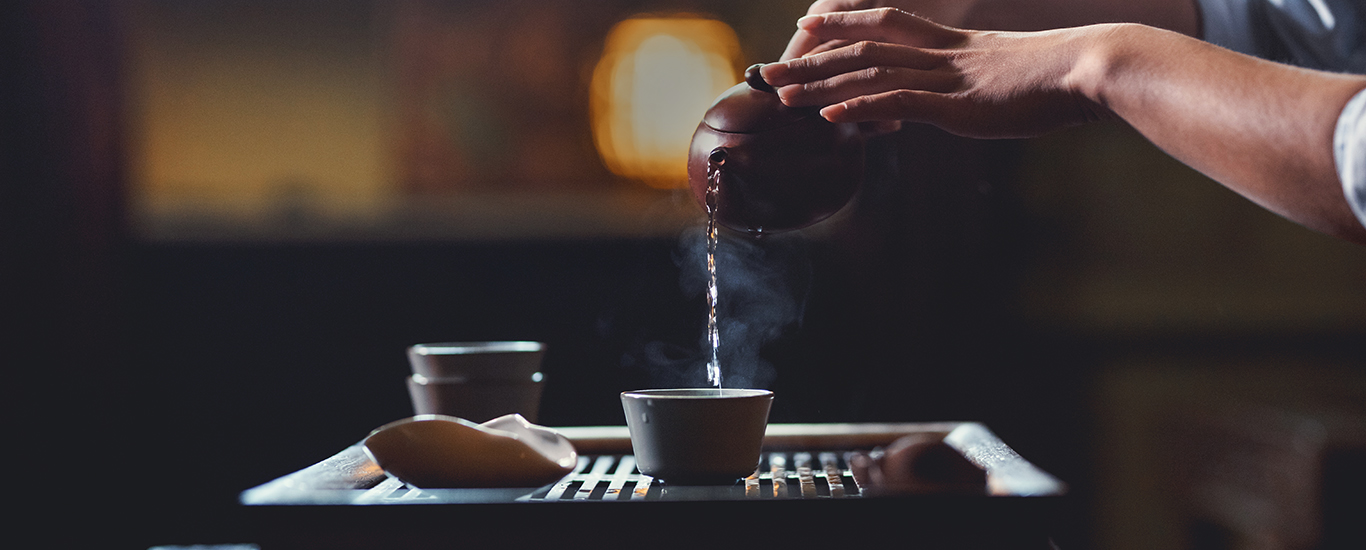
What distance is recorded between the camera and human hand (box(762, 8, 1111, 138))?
888 millimetres

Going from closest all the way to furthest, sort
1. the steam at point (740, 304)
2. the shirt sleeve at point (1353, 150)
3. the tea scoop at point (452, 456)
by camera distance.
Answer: the shirt sleeve at point (1353, 150) → the tea scoop at point (452, 456) → the steam at point (740, 304)

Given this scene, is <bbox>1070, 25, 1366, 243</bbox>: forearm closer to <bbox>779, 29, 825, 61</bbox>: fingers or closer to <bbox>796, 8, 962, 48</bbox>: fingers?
<bbox>796, 8, 962, 48</bbox>: fingers

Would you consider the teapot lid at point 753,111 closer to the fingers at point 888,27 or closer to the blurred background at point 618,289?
the fingers at point 888,27

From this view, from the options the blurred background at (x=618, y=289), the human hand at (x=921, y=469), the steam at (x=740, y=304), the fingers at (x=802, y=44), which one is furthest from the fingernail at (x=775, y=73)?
the blurred background at (x=618, y=289)

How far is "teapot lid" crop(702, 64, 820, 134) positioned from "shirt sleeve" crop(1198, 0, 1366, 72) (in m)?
0.60

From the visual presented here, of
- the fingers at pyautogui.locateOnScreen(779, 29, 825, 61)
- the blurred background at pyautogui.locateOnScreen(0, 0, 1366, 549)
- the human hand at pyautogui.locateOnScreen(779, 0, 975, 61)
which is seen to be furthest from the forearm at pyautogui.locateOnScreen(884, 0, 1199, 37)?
the blurred background at pyautogui.locateOnScreen(0, 0, 1366, 549)

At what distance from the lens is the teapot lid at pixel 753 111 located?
3.05ft

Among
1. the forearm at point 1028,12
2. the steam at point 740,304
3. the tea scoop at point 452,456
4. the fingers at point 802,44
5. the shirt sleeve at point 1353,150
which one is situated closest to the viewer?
the shirt sleeve at point 1353,150

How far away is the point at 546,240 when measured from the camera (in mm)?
2775

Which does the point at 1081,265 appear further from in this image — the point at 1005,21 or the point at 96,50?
the point at 96,50

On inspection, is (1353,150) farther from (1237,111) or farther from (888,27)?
(888,27)

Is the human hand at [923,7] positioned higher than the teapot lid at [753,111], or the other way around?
the human hand at [923,7]

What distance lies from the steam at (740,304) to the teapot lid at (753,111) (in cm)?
53

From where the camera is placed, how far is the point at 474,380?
42.4 inches
